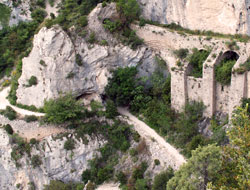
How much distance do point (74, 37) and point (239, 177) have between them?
25.2 metres

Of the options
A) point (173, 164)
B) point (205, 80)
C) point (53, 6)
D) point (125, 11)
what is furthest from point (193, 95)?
point (53, 6)

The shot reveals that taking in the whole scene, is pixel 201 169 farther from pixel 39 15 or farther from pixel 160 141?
pixel 39 15

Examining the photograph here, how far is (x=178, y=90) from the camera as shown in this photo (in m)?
37.4

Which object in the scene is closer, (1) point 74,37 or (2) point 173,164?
(2) point 173,164

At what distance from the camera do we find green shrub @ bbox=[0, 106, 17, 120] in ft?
132

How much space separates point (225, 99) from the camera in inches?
1377

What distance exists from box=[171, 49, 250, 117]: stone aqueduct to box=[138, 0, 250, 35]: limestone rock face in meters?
2.57

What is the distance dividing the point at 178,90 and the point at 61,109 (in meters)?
12.4

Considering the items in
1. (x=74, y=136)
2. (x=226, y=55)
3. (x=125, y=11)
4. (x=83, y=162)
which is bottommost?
(x=83, y=162)

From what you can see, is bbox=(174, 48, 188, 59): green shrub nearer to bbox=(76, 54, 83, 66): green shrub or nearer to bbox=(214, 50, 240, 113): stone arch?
bbox=(214, 50, 240, 113): stone arch

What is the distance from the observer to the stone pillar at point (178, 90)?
3675cm

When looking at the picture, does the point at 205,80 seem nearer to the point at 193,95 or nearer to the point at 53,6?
the point at 193,95

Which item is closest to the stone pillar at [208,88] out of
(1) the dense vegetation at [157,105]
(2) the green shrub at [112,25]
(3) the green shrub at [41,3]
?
(1) the dense vegetation at [157,105]

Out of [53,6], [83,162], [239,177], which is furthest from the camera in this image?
[53,6]
